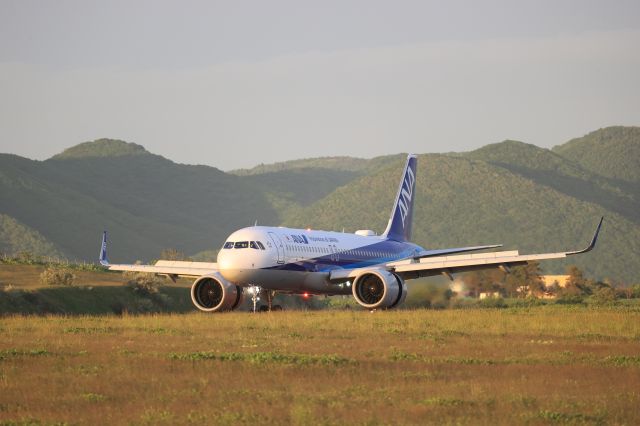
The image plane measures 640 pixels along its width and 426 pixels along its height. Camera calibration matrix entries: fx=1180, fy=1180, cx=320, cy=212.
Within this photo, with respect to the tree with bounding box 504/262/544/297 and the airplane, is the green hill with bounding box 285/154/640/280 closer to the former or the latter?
the tree with bounding box 504/262/544/297

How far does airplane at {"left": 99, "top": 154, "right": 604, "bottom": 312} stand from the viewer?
146 ft

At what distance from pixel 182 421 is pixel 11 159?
609 ft

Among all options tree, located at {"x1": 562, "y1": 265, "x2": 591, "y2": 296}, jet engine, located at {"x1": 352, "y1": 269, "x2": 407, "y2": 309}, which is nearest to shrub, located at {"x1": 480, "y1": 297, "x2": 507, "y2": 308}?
jet engine, located at {"x1": 352, "y1": 269, "x2": 407, "y2": 309}

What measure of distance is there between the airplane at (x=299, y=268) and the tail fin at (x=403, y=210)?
313 inches

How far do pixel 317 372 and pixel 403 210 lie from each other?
37.8 metres

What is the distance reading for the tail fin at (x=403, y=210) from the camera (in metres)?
59.1

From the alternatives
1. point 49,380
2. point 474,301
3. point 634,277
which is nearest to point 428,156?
point 634,277

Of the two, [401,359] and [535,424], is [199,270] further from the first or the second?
[535,424]

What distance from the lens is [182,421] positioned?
17.1 meters

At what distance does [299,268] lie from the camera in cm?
4675

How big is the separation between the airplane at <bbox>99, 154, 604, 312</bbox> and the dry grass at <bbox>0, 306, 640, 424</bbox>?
24.3 ft

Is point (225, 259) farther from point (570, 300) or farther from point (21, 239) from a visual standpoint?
point (21, 239)

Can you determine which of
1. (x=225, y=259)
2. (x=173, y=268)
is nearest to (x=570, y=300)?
(x=173, y=268)

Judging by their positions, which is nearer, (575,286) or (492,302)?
(492,302)
